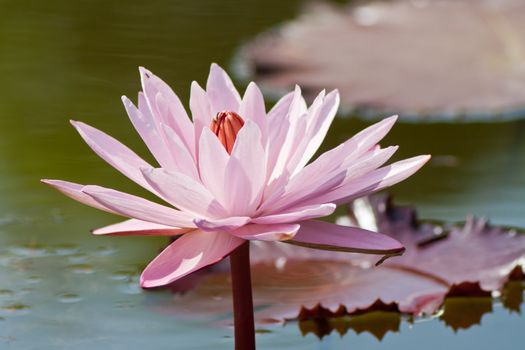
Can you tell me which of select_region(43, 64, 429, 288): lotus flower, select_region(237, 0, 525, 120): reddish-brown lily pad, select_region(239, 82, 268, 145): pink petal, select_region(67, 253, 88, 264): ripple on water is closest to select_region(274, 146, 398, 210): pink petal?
select_region(43, 64, 429, 288): lotus flower

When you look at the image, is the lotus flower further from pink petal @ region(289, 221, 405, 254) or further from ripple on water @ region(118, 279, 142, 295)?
ripple on water @ region(118, 279, 142, 295)

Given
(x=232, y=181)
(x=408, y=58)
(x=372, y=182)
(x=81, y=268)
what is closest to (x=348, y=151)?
(x=372, y=182)

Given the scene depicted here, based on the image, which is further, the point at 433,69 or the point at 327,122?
the point at 433,69

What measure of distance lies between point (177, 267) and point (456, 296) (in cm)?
61

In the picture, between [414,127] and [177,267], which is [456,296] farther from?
[414,127]

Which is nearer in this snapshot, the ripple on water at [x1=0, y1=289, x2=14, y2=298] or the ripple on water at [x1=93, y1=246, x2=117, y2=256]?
the ripple on water at [x1=0, y1=289, x2=14, y2=298]

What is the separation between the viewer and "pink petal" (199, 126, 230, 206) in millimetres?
889

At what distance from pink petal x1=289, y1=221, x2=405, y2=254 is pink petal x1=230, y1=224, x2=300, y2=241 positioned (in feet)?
0.09

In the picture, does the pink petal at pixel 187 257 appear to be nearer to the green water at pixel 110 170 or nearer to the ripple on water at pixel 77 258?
the green water at pixel 110 170

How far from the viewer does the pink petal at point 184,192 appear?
2.85 ft

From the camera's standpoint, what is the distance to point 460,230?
1578 mm

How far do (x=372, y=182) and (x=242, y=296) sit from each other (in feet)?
0.56

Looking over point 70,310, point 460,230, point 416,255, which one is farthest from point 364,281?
point 70,310

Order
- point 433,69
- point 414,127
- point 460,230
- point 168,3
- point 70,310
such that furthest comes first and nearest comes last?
point 168,3, point 433,69, point 414,127, point 460,230, point 70,310
